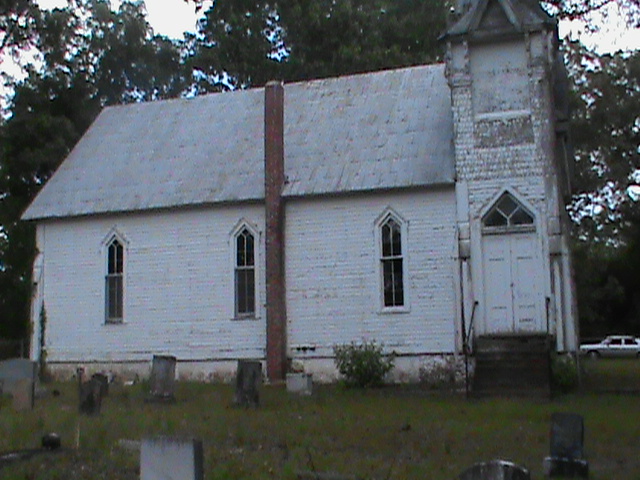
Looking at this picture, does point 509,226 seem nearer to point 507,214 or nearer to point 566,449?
point 507,214

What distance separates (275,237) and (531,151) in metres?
7.25

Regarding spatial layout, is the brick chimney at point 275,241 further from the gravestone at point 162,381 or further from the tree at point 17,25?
the tree at point 17,25

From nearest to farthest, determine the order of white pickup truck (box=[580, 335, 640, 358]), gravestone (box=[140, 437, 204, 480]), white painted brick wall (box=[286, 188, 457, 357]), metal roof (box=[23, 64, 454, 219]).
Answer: gravestone (box=[140, 437, 204, 480]) < white painted brick wall (box=[286, 188, 457, 357]) < metal roof (box=[23, 64, 454, 219]) < white pickup truck (box=[580, 335, 640, 358])

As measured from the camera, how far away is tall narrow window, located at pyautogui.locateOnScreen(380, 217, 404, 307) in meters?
24.7

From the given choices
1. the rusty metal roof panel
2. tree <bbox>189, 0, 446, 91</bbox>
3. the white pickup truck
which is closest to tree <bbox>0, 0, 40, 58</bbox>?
tree <bbox>189, 0, 446, 91</bbox>

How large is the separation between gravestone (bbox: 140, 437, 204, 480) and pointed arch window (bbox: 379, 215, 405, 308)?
1629 cm

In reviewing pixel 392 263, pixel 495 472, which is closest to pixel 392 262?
pixel 392 263

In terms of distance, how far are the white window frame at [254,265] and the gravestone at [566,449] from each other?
15.0 meters

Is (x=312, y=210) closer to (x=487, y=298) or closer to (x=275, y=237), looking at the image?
(x=275, y=237)

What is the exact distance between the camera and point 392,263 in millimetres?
24922

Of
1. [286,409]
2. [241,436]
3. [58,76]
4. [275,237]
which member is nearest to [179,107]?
[275,237]

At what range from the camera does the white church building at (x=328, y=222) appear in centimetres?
2345

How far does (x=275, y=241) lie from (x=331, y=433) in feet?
37.4

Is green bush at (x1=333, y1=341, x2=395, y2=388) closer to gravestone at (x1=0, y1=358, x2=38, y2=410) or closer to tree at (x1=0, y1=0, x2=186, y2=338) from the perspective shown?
gravestone at (x1=0, y1=358, x2=38, y2=410)
